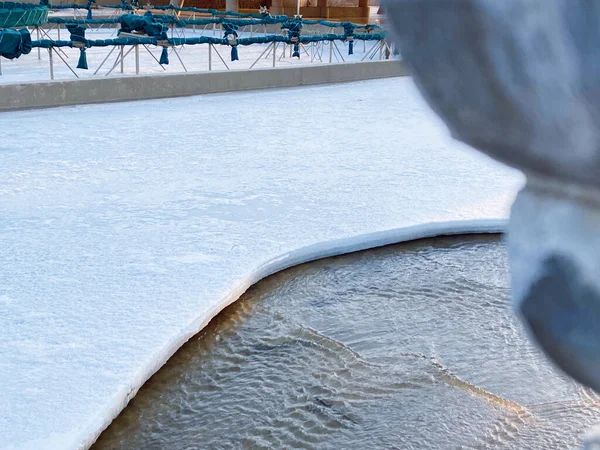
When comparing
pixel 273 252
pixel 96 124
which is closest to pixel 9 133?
pixel 96 124

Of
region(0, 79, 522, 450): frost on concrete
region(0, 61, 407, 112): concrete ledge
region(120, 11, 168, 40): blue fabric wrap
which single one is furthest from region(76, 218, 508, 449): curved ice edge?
region(120, 11, 168, 40): blue fabric wrap

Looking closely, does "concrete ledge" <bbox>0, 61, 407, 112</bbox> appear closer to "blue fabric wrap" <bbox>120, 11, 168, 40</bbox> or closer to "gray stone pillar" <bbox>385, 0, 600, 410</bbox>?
"blue fabric wrap" <bbox>120, 11, 168, 40</bbox>

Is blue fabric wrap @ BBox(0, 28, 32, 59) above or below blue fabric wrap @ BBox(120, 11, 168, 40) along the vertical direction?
A: below

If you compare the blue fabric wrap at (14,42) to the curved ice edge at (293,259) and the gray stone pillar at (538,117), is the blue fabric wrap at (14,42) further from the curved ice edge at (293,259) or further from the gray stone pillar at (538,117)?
the gray stone pillar at (538,117)

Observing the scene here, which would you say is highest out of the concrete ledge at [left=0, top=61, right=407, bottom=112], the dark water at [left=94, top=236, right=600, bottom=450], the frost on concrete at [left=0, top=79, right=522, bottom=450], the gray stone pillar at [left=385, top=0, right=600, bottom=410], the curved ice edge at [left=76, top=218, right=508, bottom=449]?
the gray stone pillar at [left=385, top=0, right=600, bottom=410]

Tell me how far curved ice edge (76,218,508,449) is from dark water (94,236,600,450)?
0.06 meters

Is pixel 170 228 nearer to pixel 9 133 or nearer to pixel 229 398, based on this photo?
pixel 229 398

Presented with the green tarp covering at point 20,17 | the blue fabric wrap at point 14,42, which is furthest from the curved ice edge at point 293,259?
the green tarp covering at point 20,17

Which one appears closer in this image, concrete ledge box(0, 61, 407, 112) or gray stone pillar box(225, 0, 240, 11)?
concrete ledge box(0, 61, 407, 112)

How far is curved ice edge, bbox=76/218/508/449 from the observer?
8.91 ft

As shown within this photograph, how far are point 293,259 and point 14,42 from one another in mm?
7212

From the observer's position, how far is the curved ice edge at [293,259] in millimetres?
2715

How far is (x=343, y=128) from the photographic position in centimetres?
845

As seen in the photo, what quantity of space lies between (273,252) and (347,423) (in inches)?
65.2
